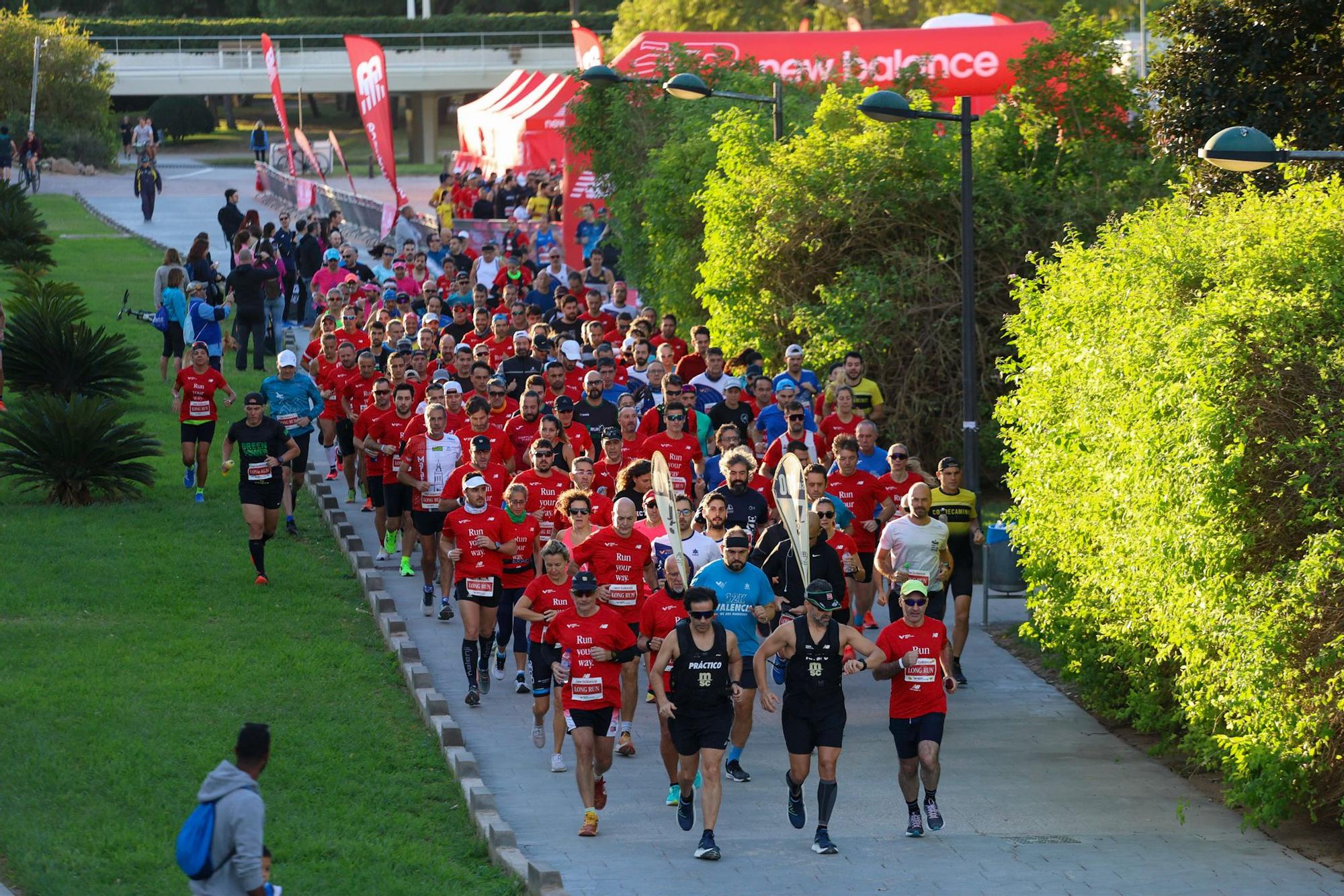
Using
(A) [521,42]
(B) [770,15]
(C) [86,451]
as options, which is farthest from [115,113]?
(C) [86,451]

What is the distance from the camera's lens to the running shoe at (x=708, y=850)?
1016 centimetres

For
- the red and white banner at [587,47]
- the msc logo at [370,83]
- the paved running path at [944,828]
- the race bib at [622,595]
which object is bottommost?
the paved running path at [944,828]

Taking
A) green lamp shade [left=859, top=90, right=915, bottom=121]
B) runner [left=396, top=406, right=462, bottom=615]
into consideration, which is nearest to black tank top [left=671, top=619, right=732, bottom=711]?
runner [left=396, top=406, right=462, bottom=615]

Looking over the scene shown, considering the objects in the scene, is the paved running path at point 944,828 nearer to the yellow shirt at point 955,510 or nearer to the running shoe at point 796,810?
the running shoe at point 796,810

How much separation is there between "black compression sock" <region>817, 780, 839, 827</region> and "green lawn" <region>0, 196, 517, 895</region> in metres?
1.85

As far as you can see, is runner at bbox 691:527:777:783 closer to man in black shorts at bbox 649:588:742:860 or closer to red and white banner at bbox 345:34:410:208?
man in black shorts at bbox 649:588:742:860

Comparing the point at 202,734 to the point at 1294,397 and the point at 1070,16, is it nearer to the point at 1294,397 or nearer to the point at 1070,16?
the point at 1294,397

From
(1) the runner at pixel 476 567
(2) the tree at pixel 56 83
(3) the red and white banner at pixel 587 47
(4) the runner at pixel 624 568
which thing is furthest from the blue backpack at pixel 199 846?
(2) the tree at pixel 56 83

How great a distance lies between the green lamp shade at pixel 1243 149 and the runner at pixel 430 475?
6.95 meters

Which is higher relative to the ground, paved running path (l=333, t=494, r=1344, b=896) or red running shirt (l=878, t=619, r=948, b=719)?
red running shirt (l=878, t=619, r=948, b=719)

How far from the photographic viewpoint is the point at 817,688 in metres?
10.4

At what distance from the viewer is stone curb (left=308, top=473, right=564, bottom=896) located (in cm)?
974

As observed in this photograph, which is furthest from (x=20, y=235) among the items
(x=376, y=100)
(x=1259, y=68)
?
(x=1259, y=68)

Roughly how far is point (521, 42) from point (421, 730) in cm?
6138
